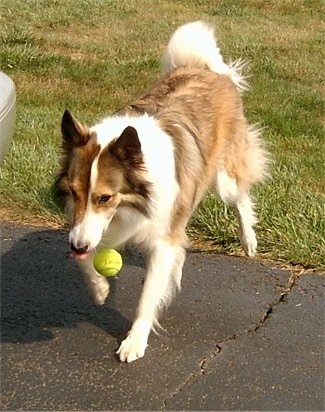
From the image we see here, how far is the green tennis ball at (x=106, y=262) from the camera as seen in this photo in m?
4.25

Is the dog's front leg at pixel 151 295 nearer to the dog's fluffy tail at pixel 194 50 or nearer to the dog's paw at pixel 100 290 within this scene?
the dog's paw at pixel 100 290

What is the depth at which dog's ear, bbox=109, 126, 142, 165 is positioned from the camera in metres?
3.86

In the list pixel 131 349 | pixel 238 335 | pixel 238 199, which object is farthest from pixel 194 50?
pixel 131 349

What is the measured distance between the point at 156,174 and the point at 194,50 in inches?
71.2

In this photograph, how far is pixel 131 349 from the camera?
13.2 feet

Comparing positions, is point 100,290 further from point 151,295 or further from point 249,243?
point 249,243

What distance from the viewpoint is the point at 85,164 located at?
3910 mm

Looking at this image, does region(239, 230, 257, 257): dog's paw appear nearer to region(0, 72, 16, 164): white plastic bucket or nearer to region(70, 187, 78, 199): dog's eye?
region(70, 187, 78, 199): dog's eye

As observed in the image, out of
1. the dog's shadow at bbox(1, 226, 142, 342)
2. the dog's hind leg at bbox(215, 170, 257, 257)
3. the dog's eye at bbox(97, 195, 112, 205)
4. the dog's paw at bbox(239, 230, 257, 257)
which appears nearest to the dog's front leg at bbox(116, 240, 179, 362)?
the dog's shadow at bbox(1, 226, 142, 342)

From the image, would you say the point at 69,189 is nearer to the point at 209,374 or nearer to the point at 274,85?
the point at 209,374

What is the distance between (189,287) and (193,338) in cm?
60

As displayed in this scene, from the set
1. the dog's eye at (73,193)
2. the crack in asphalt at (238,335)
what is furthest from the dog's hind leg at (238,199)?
the dog's eye at (73,193)

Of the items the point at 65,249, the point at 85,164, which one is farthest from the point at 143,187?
the point at 65,249

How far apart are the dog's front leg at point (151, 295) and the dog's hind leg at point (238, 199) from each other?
97 cm
